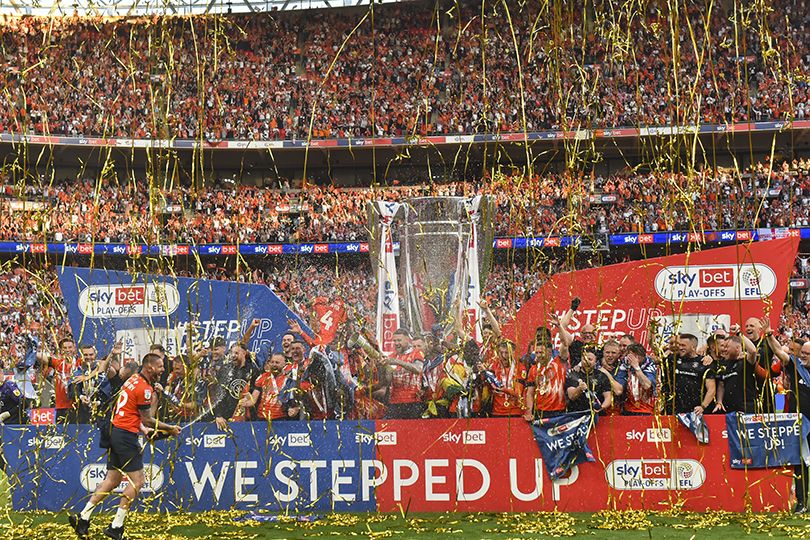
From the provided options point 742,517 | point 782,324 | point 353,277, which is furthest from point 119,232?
point 742,517

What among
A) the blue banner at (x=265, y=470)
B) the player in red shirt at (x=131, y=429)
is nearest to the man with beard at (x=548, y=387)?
the blue banner at (x=265, y=470)

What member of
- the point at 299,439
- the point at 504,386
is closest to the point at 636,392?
the point at 504,386

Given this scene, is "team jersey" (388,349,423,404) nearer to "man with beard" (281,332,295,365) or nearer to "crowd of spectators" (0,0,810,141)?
"man with beard" (281,332,295,365)

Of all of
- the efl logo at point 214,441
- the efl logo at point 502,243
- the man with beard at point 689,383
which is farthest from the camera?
the efl logo at point 502,243

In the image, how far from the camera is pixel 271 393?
27.8 feet

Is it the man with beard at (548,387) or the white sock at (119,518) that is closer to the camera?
the white sock at (119,518)

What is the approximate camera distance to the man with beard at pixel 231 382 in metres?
8.35

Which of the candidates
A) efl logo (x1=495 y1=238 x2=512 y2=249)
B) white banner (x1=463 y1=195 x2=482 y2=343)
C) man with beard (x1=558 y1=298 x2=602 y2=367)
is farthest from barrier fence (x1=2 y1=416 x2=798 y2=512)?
efl logo (x1=495 y1=238 x2=512 y2=249)

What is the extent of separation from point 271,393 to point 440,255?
2.54m

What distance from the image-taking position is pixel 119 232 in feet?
92.9

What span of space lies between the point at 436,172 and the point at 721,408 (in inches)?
877

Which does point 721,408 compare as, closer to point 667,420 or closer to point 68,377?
point 667,420

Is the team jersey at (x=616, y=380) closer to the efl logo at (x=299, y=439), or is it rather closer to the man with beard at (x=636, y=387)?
the man with beard at (x=636, y=387)

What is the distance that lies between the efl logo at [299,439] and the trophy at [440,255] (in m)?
2.06
